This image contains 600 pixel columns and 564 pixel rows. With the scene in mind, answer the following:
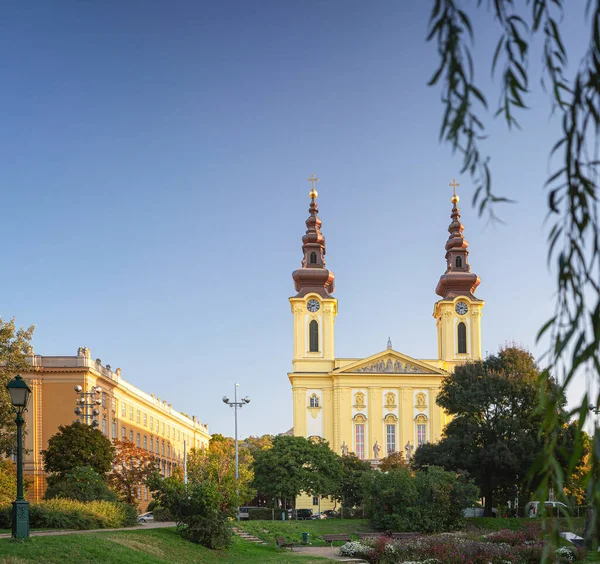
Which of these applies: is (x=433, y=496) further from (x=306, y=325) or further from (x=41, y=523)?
(x=306, y=325)

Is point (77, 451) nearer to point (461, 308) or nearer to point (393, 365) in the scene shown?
point (393, 365)

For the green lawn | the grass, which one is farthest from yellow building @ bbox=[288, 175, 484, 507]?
the green lawn

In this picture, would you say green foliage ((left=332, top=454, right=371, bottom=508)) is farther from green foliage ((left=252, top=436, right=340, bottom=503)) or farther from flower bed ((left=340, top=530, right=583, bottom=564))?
flower bed ((left=340, top=530, right=583, bottom=564))

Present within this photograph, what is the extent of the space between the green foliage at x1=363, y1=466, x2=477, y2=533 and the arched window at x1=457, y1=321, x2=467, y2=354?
47.0m

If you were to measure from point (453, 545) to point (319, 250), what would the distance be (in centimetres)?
6298

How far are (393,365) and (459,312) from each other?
9160 mm

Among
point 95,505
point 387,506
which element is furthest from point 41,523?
point 387,506

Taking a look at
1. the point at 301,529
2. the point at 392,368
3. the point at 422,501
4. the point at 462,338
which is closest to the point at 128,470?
the point at 301,529

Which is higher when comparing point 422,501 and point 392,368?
point 392,368

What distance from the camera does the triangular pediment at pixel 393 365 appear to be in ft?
274

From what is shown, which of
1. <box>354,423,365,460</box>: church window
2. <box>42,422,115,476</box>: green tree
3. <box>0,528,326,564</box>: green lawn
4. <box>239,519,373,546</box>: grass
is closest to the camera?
<box>0,528,326,564</box>: green lawn

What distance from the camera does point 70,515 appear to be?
27.5 metres

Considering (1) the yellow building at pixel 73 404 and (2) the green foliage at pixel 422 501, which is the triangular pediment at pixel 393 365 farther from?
(2) the green foliage at pixel 422 501

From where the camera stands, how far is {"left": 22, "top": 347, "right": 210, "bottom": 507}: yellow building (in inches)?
2335
